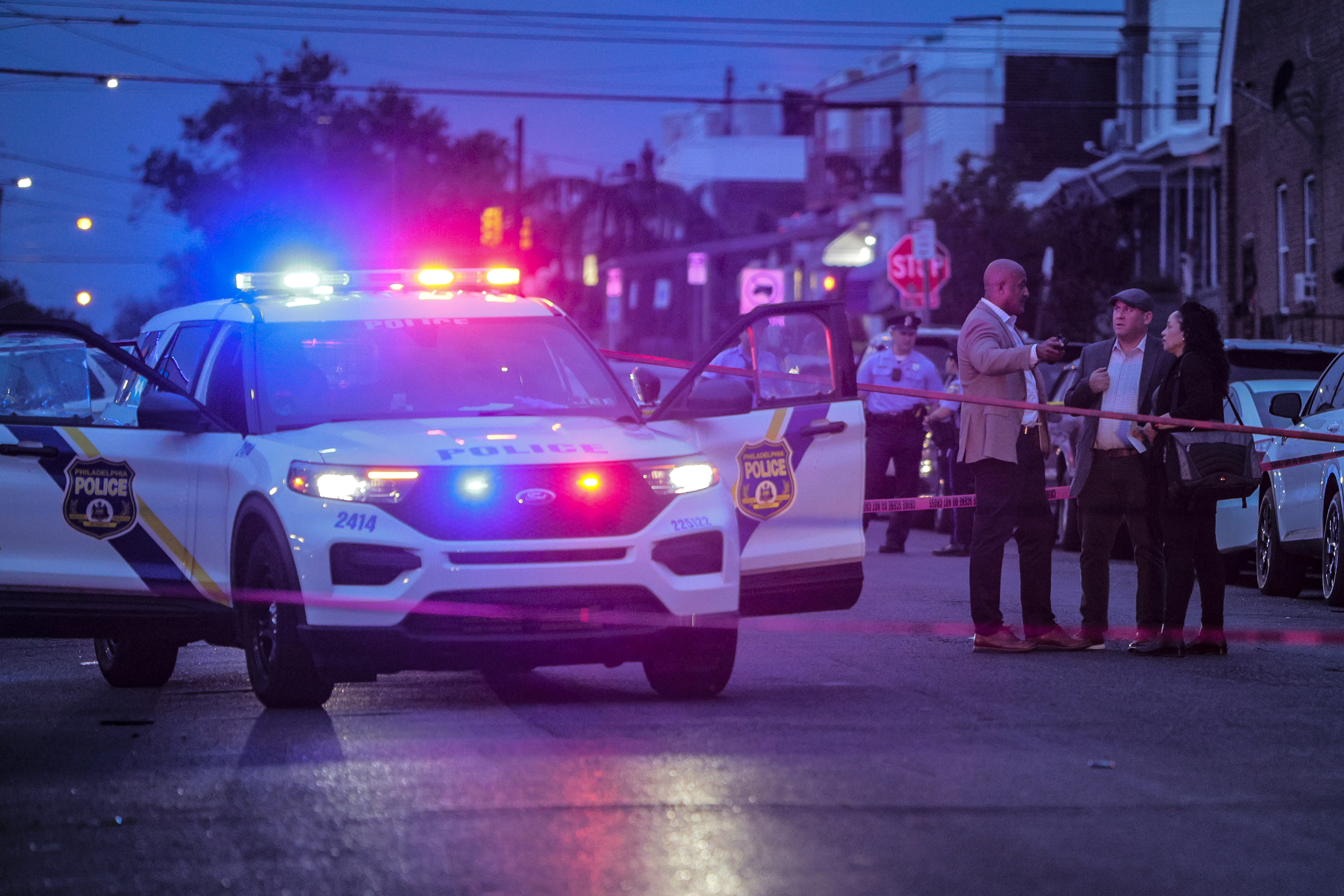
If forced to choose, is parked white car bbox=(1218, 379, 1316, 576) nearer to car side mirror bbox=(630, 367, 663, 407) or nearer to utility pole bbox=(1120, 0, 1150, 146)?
car side mirror bbox=(630, 367, 663, 407)

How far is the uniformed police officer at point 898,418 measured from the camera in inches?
698

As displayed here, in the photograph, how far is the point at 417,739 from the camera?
732 cm

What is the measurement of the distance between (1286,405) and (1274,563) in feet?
5.21

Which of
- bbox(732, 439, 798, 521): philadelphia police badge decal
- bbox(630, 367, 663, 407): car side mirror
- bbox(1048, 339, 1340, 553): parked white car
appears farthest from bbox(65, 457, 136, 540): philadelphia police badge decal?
bbox(1048, 339, 1340, 553): parked white car

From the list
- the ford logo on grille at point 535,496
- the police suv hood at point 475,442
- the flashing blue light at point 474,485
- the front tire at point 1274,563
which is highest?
the police suv hood at point 475,442

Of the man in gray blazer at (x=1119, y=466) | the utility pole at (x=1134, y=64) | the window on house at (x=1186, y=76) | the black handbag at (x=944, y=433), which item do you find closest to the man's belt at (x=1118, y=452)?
the man in gray blazer at (x=1119, y=466)

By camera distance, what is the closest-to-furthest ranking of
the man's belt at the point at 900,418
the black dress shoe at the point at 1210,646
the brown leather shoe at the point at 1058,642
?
1. the black dress shoe at the point at 1210,646
2. the brown leather shoe at the point at 1058,642
3. the man's belt at the point at 900,418

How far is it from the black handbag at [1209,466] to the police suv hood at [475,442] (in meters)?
3.17

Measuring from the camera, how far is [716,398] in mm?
8789

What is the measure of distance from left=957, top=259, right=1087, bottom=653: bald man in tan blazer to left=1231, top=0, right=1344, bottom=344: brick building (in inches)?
741

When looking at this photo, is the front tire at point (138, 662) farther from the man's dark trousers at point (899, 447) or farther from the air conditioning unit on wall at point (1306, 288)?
the air conditioning unit on wall at point (1306, 288)

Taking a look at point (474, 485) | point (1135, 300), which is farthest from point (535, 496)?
point (1135, 300)

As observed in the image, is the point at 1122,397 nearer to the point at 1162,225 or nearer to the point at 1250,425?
the point at 1250,425

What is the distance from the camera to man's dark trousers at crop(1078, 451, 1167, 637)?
420 inches
